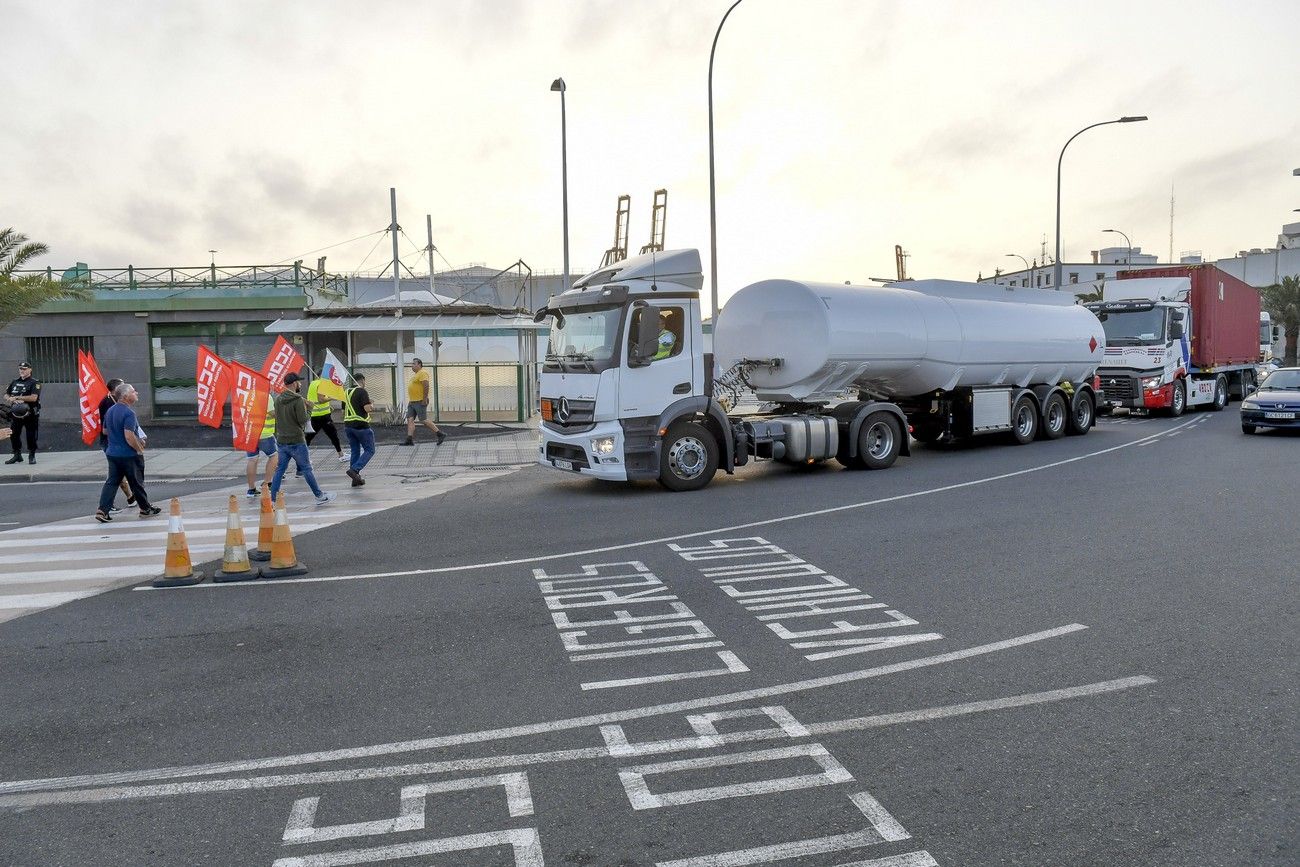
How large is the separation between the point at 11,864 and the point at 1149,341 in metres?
25.9

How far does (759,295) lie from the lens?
Answer: 15.9 m

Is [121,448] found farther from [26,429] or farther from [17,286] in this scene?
[17,286]

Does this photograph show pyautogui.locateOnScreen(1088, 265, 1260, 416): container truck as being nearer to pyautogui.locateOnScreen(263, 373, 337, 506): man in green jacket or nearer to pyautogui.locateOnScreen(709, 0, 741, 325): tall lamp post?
pyautogui.locateOnScreen(709, 0, 741, 325): tall lamp post

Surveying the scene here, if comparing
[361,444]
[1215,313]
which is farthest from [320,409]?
[1215,313]

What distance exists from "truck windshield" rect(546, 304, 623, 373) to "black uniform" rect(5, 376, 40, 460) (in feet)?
35.4

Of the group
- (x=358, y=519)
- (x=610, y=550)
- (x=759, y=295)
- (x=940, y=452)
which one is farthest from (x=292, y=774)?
(x=940, y=452)

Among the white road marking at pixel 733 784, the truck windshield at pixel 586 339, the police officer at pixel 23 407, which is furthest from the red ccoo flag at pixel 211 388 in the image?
the white road marking at pixel 733 784

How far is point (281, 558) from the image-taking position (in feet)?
28.9

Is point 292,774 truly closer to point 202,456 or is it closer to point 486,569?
point 486,569

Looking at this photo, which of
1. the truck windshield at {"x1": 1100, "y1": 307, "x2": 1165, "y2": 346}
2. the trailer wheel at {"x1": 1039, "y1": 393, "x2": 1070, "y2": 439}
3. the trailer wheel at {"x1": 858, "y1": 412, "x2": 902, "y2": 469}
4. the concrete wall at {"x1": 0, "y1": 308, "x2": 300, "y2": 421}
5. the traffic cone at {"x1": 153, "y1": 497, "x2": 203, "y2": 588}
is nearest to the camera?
the traffic cone at {"x1": 153, "y1": 497, "x2": 203, "y2": 588}

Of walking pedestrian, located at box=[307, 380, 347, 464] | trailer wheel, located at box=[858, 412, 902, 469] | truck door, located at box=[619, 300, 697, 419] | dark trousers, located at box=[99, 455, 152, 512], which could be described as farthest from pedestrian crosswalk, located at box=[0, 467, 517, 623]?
trailer wheel, located at box=[858, 412, 902, 469]

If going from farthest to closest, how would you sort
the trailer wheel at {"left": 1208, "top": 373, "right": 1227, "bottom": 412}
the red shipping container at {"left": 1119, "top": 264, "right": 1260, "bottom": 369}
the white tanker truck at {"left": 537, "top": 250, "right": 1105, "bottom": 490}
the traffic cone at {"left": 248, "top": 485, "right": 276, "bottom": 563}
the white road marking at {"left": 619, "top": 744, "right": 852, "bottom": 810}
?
the trailer wheel at {"left": 1208, "top": 373, "right": 1227, "bottom": 412}
the red shipping container at {"left": 1119, "top": 264, "right": 1260, "bottom": 369}
the white tanker truck at {"left": 537, "top": 250, "right": 1105, "bottom": 490}
the traffic cone at {"left": 248, "top": 485, "right": 276, "bottom": 563}
the white road marking at {"left": 619, "top": 744, "right": 852, "bottom": 810}

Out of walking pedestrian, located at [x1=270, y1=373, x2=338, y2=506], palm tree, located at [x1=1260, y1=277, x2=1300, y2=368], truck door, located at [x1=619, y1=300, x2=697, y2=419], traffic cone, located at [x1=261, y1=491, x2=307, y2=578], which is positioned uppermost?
palm tree, located at [x1=1260, y1=277, x2=1300, y2=368]

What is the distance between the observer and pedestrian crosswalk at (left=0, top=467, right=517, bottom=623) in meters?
8.53
